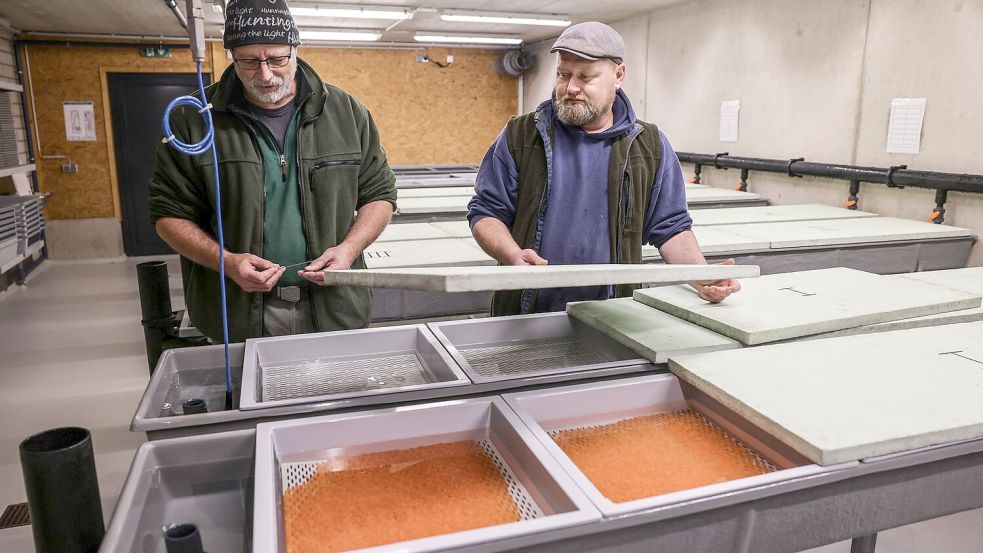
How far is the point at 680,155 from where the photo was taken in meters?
5.70

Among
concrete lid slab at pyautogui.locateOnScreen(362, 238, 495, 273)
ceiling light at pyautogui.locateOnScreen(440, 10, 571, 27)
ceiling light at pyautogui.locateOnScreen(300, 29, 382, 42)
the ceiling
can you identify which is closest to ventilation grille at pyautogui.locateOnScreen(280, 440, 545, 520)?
concrete lid slab at pyautogui.locateOnScreen(362, 238, 495, 273)

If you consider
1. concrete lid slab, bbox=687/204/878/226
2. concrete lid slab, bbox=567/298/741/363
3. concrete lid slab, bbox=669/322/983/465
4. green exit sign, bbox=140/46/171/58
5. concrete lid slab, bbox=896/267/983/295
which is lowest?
concrete lid slab, bbox=669/322/983/465

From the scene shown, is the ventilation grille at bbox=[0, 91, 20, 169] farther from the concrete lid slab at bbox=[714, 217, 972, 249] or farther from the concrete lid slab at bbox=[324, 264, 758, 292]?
the concrete lid slab at bbox=[714, 217, 972, 249]

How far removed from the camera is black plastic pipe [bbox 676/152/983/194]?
3279 millimetres

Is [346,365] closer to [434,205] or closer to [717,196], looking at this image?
[434,205]

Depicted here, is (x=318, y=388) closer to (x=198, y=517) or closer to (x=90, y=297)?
(x=198, y=517)

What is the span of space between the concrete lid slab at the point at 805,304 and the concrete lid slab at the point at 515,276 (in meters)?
0.21

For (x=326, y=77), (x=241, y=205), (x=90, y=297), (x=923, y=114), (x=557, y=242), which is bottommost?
(x=90, y=297)

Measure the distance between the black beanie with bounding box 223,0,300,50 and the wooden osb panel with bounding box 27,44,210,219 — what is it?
23.0ft

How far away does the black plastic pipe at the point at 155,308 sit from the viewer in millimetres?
2420

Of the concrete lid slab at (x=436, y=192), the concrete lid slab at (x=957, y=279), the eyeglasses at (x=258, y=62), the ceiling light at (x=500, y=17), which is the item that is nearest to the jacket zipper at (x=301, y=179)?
the eyeglasses at (x=258, y=62)

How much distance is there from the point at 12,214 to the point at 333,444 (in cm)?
535

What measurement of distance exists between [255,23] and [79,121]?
7.22 meters

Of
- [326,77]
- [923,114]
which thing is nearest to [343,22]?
[326,77]
